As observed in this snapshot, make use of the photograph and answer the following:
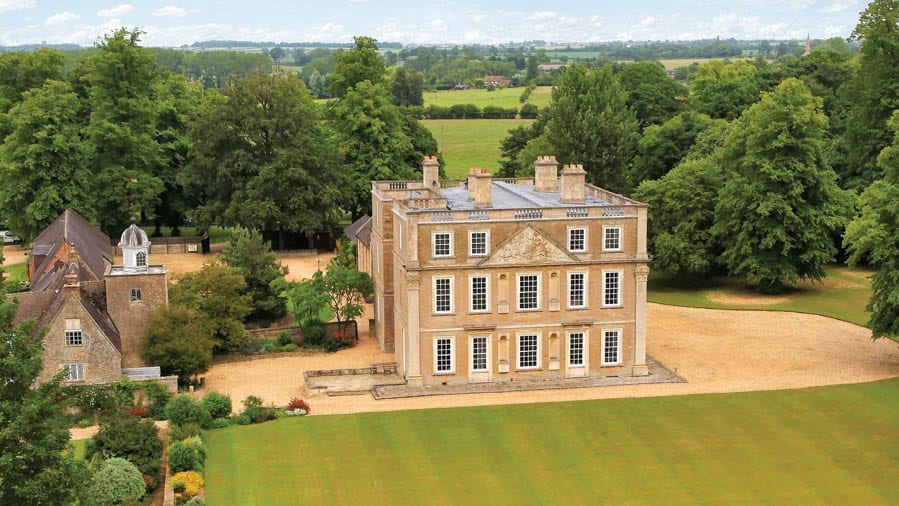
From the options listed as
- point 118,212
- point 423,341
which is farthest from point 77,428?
point 118,212

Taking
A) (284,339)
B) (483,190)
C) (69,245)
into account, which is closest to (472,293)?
(483,190)

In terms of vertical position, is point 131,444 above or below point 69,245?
below

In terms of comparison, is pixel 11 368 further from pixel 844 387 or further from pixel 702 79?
pixel 702 79

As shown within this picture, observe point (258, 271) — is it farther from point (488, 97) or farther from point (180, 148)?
point (488, 97)

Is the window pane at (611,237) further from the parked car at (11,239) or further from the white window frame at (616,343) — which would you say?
the parked car at (11,239)

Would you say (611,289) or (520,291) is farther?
(611,289)

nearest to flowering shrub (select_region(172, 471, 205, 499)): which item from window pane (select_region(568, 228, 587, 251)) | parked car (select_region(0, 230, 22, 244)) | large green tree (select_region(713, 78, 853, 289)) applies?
window pane (select_region(568, 228, 587, 251))
